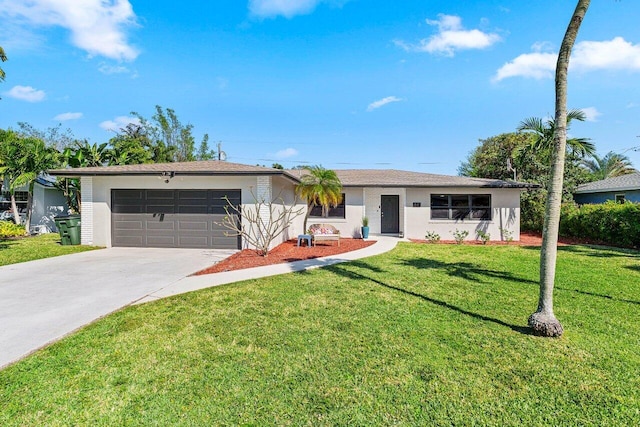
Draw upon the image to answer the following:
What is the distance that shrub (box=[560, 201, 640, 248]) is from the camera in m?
12.4

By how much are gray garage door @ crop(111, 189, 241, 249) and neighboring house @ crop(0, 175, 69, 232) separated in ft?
29.0

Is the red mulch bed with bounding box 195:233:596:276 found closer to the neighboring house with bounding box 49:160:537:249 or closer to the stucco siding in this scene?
the neighboring house with bounding box 49:160:537:249

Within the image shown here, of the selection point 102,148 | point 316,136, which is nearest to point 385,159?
point 316,136

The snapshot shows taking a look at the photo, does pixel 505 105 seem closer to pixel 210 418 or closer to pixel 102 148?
pixel 210 418

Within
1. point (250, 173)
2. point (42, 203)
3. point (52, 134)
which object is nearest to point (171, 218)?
point (250, 173)

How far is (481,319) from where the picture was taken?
4.73 m

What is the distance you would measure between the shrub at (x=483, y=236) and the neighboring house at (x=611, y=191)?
9208mm

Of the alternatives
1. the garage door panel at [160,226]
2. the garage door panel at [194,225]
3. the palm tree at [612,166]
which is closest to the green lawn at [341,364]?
the garage door panel at [194,225]

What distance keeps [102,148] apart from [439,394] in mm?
21365

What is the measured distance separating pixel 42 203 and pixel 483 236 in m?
24.0

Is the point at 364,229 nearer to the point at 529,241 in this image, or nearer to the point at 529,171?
the point at 529,241

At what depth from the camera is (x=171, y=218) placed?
1219 cm

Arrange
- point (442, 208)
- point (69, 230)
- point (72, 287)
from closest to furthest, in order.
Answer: point (72, 287) < point (69, 230) < point (442, 208)

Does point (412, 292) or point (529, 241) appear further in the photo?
point (529, 241)
